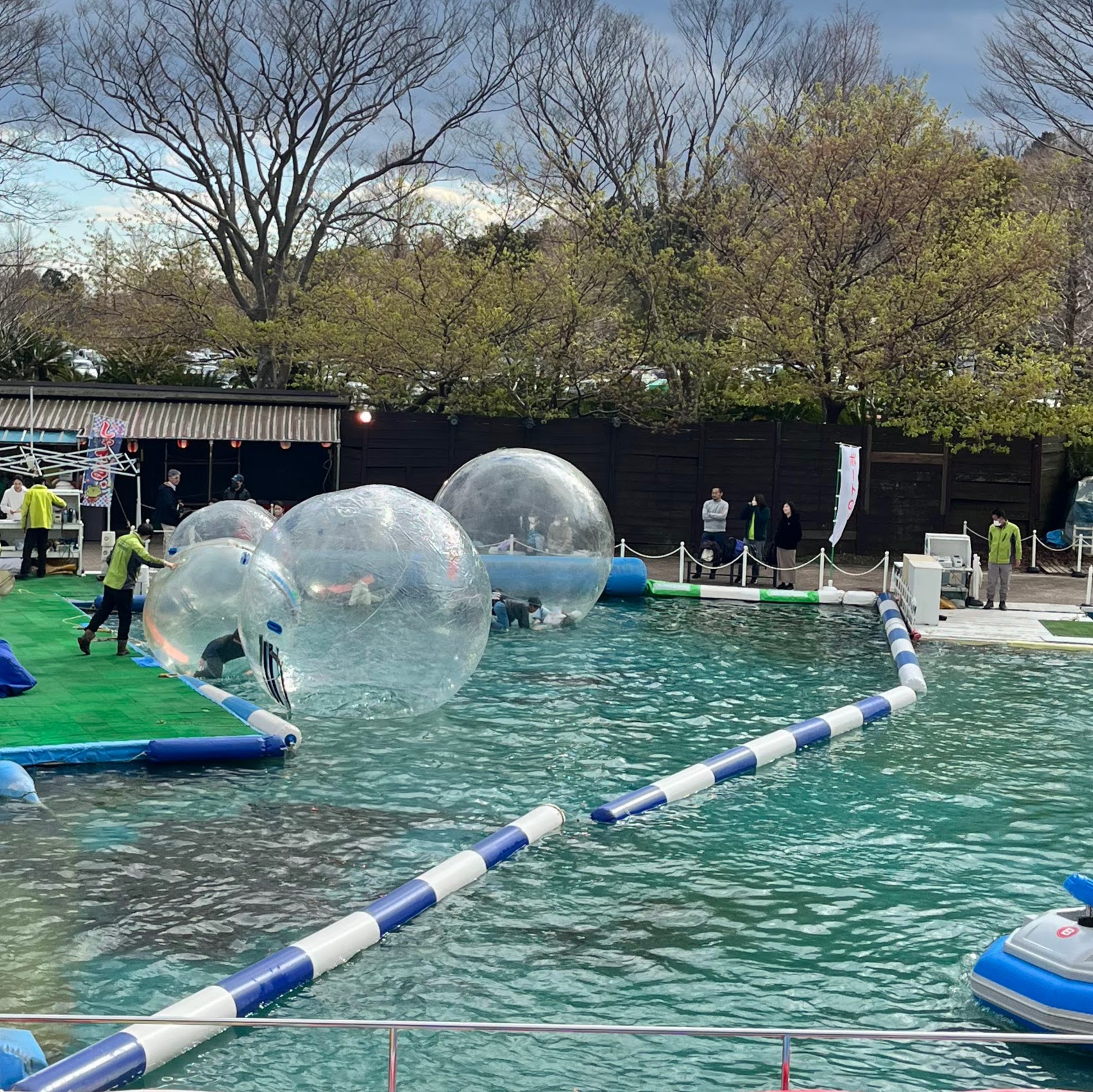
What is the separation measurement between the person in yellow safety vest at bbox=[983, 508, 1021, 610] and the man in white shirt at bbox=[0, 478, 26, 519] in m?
16.5

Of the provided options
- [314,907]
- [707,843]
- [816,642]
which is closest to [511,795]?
[707,843]

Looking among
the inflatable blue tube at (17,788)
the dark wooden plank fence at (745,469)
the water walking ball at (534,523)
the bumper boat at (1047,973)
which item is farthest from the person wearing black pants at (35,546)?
the bumper boat at (1047,973)

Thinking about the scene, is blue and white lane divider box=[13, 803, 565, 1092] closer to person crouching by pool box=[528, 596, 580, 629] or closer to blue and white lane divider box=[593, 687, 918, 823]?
blue and white lane divider box=[593, 687, 918, 823]

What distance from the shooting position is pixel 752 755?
13.1 metres

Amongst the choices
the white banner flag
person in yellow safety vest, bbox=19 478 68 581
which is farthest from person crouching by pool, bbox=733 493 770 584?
person in yellow safety vest, bbox=19 478 68 581

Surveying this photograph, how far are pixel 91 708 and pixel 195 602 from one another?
163cm

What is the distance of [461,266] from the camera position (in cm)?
3192

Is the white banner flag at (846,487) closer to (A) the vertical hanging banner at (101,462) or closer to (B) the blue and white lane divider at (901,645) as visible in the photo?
(B) the blue and white lane divider at (901,645)

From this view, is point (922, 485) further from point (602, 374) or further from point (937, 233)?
point (602, 374)

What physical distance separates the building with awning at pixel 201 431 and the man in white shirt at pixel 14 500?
8.52ft

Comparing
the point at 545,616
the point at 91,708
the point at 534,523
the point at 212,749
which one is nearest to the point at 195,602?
the point at 91,708

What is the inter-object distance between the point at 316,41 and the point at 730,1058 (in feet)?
118

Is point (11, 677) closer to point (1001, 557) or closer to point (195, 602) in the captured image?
point (195, 602)

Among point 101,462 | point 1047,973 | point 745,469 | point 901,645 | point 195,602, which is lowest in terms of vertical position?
point 1047,973
